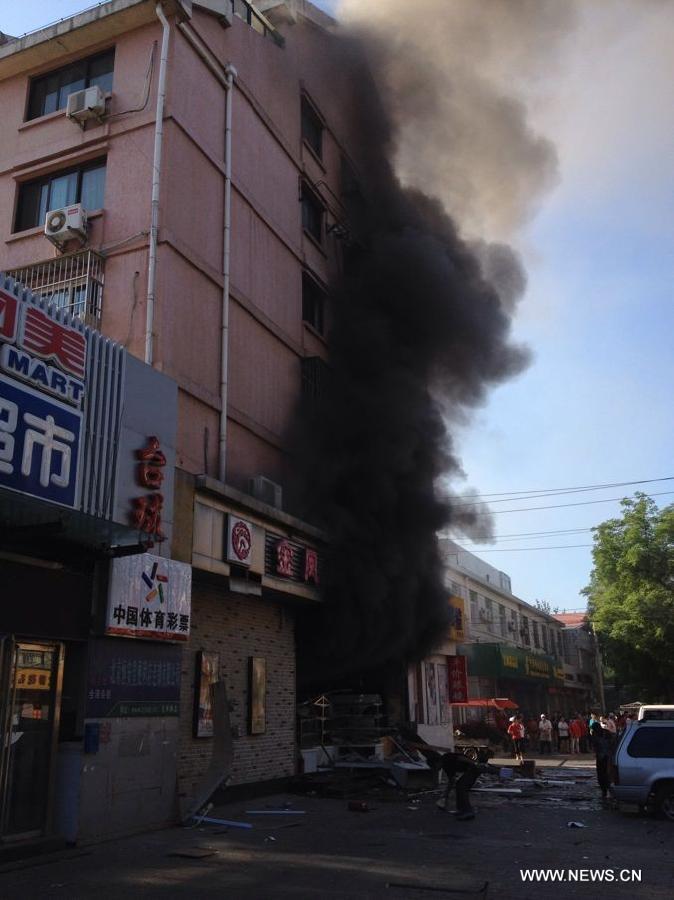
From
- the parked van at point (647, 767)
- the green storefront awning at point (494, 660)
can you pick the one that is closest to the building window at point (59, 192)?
the parked van at point (647, 767)

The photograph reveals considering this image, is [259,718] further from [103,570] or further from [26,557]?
[26,557]

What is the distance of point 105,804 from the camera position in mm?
9102

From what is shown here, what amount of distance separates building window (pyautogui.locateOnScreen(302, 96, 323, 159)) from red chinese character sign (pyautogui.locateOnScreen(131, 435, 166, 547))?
13360 mm

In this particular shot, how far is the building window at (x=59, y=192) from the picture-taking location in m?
14.1

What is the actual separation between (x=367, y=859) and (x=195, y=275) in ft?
33.3

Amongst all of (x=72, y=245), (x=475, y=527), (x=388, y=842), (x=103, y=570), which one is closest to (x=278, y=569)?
(x=103, y=570)

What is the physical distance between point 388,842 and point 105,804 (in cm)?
348

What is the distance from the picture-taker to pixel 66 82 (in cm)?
1527

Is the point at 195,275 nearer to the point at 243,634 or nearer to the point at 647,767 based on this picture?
the point at 243,634

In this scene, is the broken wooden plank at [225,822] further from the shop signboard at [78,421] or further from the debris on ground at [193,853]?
the shop signboard at [78,421]

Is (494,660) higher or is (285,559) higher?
(285,559)

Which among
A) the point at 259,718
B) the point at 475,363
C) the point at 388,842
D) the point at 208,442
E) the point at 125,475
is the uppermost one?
the point at 475,363

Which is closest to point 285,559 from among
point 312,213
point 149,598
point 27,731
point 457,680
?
point 149,598

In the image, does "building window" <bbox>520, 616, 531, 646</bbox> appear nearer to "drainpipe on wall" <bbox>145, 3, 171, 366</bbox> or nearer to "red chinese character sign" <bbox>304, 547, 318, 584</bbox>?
"red chinese character sign" <bbox>304, 547, 318, 584</bbox>
